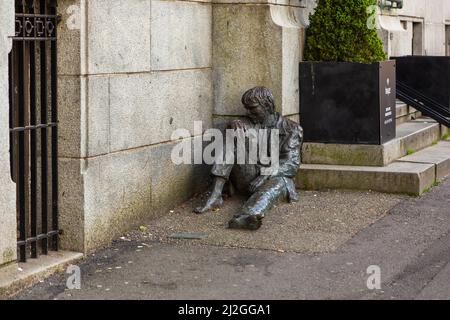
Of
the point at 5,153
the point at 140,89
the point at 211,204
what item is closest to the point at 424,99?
the point at 211,204

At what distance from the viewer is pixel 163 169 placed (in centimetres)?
973

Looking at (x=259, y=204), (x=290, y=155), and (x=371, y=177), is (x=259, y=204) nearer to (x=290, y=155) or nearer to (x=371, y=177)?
(x=290, y=155)

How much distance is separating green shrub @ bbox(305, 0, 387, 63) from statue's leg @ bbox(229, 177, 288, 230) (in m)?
1.98

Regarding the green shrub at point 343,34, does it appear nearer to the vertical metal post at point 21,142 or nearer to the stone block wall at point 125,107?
the stone block wall at point 125,107

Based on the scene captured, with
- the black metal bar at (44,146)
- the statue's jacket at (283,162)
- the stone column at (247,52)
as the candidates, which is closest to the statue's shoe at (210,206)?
the statue's jacket at (283,162)

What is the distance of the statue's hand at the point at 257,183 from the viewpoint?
9.96m

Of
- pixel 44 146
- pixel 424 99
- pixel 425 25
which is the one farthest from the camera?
pixel 425 25

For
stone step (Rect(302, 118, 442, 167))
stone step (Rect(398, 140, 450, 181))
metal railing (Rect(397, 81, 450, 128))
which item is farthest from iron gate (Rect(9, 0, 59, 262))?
metal railing (Rect(397, 81, 450, 128))

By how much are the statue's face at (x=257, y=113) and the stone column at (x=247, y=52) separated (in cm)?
50

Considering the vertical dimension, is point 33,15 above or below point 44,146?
above

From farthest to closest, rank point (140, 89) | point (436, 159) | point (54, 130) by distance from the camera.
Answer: point (436, 159)
point (140, 89)
point (54, 130)

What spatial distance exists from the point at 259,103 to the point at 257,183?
0.82 meters

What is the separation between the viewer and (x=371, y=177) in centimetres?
1068

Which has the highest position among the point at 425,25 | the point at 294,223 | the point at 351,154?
the point at 425,25
